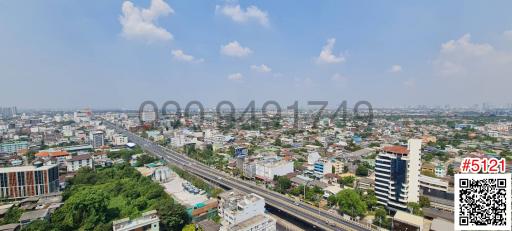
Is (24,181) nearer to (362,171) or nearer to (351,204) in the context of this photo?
(351,204)

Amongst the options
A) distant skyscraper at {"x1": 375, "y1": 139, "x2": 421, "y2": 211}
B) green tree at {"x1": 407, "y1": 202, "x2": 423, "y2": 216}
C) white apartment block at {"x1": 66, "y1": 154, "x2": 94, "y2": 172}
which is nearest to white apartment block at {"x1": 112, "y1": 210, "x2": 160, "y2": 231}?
distant skyscraper at {"x1": 375, "y1": 139, "x2": 421, "y2": 211}

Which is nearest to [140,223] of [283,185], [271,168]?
[283,185]

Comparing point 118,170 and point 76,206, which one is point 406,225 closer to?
point 76,206

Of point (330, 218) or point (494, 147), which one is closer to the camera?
point (330, 218)

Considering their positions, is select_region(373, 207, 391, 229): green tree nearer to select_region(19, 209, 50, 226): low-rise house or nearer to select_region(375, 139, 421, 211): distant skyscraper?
select_region(375, 139, 421, 211): distant skyscraper

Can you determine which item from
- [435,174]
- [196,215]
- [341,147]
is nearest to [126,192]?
[196,215]

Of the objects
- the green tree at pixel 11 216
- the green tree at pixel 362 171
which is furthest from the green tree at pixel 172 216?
the green tree at pixel 362 171
